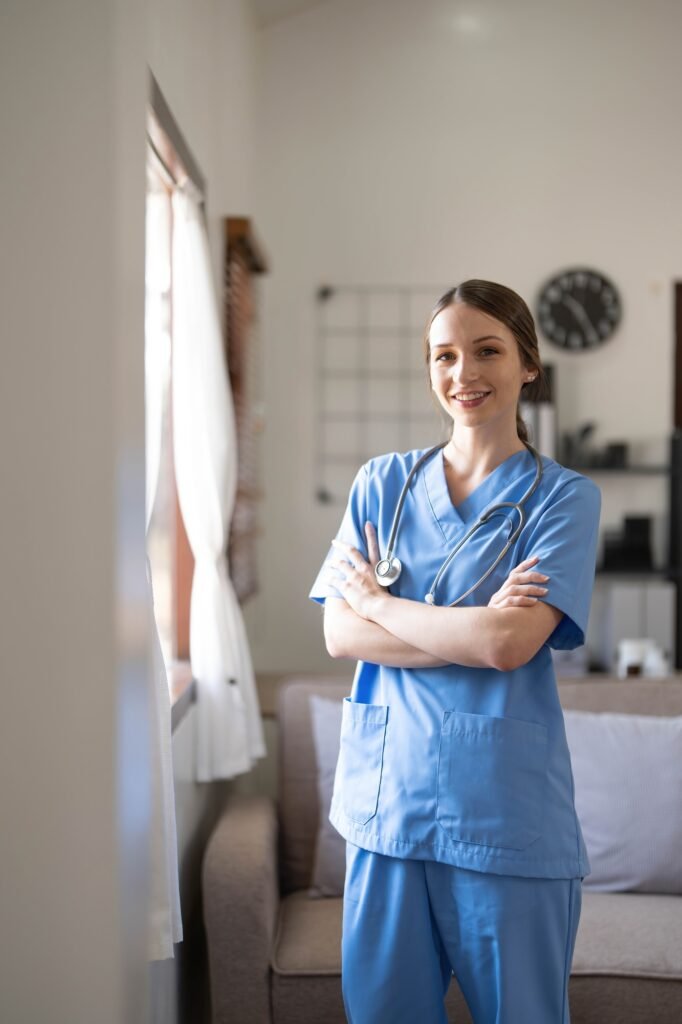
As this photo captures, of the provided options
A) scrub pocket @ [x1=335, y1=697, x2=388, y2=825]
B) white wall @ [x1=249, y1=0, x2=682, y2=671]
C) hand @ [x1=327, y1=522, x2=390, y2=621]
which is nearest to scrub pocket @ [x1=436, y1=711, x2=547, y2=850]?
scrub pocket @ [x1=335, y1=697, x2=388, y2=825]

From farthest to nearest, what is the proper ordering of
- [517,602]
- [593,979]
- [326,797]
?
[326,797]
[593,979]
[517,602]

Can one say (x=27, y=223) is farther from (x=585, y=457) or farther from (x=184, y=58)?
(x=585, y=457)

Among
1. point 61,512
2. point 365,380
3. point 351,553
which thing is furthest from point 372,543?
point 365,380

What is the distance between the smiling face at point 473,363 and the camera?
147 cm

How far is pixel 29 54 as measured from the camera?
119 cm

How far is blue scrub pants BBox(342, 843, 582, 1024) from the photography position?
137 centimetres


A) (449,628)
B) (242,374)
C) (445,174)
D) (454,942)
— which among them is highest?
(445,174)

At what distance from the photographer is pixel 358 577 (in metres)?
1.56

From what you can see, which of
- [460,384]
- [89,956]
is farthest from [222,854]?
[460,384]

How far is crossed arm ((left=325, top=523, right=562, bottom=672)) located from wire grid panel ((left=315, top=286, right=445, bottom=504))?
95.8 inches

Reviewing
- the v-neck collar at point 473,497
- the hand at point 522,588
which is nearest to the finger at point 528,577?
the hand at point 522,588

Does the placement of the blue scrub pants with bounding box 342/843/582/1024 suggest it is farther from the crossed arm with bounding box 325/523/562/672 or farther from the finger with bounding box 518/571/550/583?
the finger with bounding box 518/571/550/583

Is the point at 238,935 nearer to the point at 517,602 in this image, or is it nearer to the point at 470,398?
the point at 517,602

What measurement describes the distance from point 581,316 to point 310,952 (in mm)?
2657
